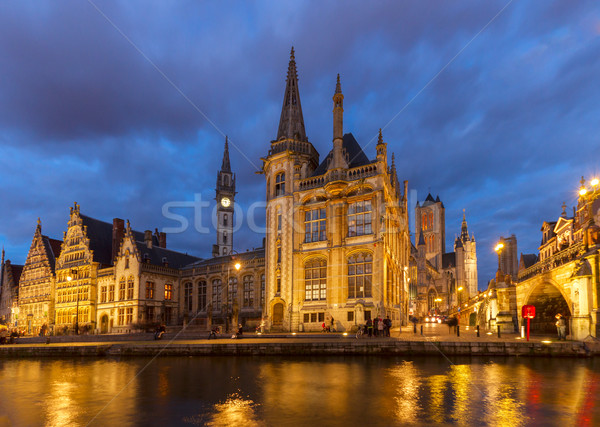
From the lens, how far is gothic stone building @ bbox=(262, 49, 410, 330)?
33.9 metres

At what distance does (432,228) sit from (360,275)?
101820 millimetres

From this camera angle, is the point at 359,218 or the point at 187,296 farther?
the point at 187,296

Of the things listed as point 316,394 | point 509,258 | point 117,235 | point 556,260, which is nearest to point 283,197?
point 556,260

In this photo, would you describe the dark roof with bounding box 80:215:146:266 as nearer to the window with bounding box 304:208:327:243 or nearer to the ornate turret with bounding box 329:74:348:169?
the window with bounding box 304:208:327:243

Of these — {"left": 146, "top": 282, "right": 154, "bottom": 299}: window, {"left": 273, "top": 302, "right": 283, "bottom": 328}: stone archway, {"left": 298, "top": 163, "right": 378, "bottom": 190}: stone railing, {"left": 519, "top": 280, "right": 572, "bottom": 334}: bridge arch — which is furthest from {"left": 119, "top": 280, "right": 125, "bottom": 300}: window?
{"left": 519, "top": 280, "right": 572, "bottom": 334}: bridge arch

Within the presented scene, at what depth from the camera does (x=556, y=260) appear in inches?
886

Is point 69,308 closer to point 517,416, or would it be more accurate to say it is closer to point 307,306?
point 307,306

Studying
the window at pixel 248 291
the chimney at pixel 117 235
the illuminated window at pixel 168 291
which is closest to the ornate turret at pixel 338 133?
the window at pixel 248 291

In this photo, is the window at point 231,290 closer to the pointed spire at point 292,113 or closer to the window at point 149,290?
the window at point 149,290

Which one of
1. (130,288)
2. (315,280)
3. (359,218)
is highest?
(359,218)

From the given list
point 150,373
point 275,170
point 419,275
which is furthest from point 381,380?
point 419,275

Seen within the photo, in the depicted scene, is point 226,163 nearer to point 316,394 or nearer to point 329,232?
point 329,232

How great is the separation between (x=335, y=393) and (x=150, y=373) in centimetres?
800

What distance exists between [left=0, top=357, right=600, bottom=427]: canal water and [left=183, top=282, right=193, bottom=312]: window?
1322 inches
